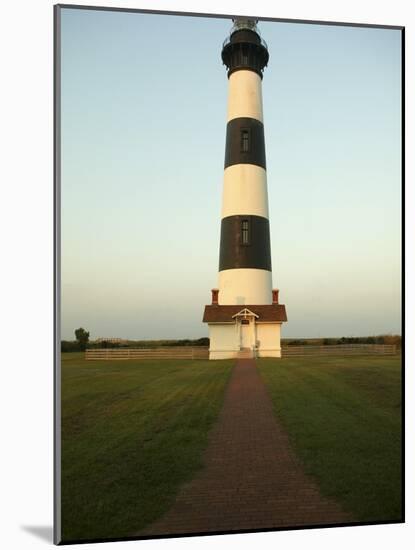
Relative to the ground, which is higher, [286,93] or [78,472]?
[286,93]

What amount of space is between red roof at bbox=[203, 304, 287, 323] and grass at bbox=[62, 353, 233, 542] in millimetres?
1852

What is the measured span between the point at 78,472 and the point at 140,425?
1.96 meters

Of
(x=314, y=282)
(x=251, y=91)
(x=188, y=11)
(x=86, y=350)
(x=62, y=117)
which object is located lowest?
(x=86, y=350)

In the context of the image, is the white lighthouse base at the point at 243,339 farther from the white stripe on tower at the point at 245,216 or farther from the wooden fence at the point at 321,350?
the wooden fence at the point at 321,350

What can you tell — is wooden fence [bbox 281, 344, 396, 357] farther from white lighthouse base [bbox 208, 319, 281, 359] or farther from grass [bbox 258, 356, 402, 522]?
grass [bbox 258, 356, 402, 522]

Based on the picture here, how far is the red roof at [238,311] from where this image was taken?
13.5m

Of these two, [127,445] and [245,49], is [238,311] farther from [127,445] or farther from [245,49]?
[127,445]

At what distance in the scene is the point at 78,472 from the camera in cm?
618

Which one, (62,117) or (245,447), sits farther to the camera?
(245,447)

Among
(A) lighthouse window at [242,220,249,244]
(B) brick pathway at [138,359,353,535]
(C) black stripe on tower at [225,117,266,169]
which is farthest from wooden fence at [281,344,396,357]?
(B) brick pathway at [138,359,353,535]

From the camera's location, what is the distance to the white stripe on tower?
14.4m

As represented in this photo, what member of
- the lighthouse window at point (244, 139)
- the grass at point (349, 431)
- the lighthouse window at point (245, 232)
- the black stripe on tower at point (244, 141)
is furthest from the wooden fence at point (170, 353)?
the lighthouse window at point (244, 139)

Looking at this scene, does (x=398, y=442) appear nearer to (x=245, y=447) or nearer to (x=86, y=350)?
(x=245, y=447)

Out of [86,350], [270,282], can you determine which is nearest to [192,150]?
[86,350]
